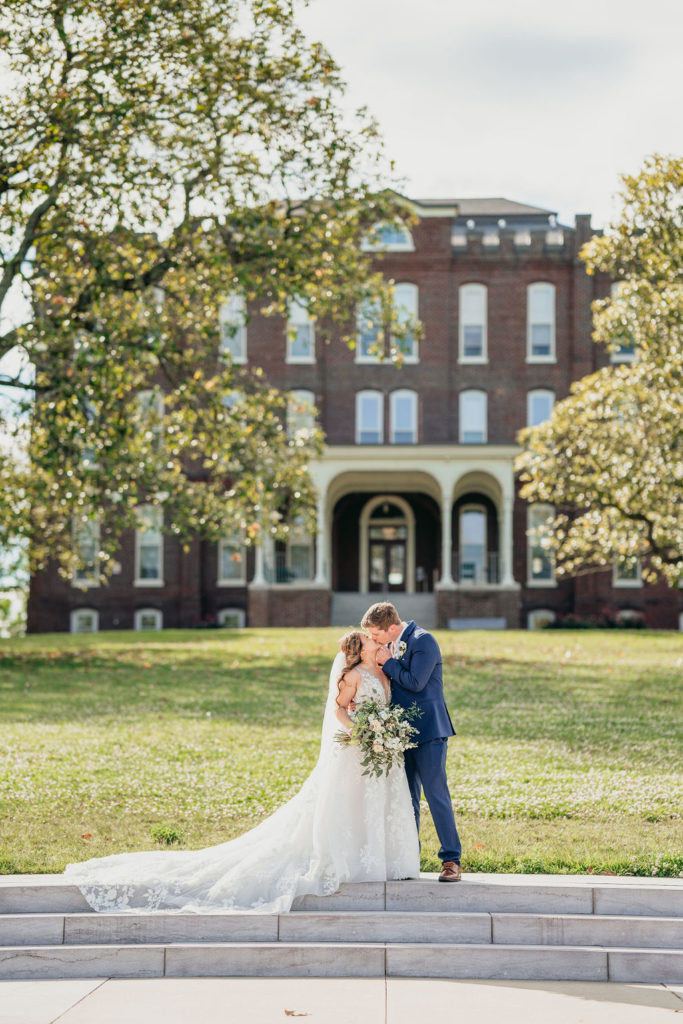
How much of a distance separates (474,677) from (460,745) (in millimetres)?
6182

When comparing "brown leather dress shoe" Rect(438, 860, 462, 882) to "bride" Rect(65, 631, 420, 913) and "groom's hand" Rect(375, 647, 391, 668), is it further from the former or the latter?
"groom's hand" Rect(375, 647, 391, 668)

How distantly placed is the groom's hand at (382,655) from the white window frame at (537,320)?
32712 millimetres

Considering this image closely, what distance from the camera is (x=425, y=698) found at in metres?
7.70

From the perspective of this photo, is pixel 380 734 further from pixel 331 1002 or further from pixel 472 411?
pixel 472 411

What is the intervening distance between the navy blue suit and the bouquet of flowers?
10cm

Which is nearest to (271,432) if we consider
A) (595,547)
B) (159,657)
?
(159,657)

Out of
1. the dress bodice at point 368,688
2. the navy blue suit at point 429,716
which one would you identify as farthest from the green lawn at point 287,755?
the dress bodice at point 368,688

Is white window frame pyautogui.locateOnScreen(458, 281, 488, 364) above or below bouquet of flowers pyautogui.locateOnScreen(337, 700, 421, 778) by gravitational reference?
above

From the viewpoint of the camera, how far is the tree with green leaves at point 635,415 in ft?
64.0

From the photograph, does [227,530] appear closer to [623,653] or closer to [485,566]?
[623,653]

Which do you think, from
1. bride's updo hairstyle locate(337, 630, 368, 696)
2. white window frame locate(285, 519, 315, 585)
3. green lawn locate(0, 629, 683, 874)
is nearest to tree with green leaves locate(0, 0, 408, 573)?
green lawn locate(0, 629, 683, 874)

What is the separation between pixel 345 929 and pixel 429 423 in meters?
32.7

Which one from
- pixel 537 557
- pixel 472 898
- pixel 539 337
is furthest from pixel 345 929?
pixel 539 337

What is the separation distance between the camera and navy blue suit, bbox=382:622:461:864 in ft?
24.9
